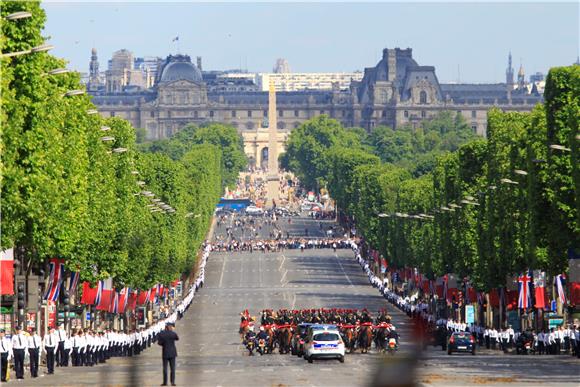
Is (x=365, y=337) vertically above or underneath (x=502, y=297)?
underneath

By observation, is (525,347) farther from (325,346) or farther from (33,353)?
(33,353)

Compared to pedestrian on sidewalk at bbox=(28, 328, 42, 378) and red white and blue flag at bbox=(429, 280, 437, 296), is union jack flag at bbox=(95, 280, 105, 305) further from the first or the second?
red white and blue flag at bbox=(429, 280, 437, 296)

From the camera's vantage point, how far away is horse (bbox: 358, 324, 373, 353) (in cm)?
8856

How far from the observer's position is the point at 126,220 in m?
97.9

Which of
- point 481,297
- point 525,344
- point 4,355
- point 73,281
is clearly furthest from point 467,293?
point 4,355

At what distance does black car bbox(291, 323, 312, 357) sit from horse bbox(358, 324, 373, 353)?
2.41 m

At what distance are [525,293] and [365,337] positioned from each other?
9484 millimetres

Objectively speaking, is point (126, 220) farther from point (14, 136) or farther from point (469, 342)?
point (14, 136)

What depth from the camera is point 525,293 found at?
9438cm

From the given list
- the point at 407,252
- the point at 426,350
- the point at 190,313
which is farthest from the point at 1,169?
the point at 407,252

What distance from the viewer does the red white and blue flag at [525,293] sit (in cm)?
9350

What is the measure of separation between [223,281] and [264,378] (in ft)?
410

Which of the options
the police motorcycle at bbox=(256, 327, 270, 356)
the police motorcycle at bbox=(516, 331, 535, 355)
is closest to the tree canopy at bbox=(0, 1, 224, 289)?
the police motorcycle at bbox=(256, 327, 270, 356)

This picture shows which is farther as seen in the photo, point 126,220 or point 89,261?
point 126,220
